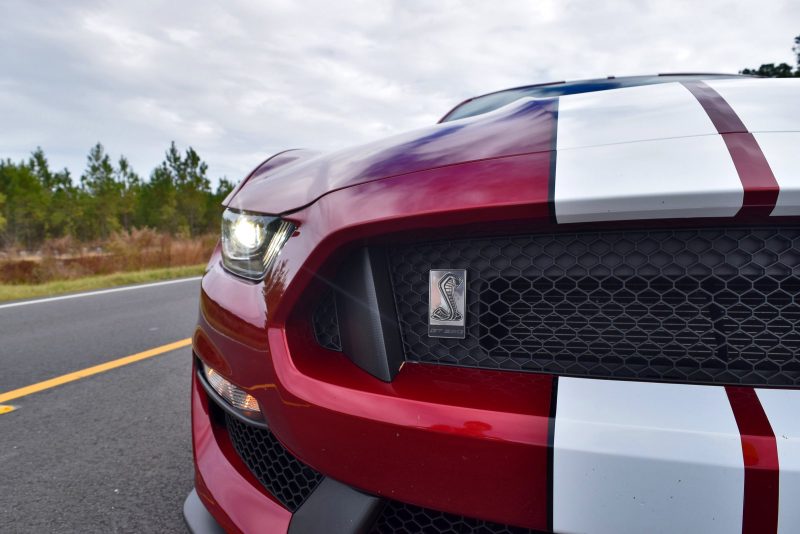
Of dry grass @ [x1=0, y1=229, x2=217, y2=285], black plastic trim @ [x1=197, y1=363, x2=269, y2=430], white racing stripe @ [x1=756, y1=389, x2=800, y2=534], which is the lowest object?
dry grass @ [x1=0, y1=229, x2=217, y2=285]

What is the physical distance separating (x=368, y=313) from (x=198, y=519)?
63 cm

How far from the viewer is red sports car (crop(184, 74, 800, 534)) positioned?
0.75m

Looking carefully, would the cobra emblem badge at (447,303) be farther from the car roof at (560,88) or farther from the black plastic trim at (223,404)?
the car roof at (560,88)

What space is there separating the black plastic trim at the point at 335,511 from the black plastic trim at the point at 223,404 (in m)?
0.17

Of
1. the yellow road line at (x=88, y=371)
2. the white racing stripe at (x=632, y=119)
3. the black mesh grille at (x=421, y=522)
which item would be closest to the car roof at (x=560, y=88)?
the white racing stripe at (x=632, y=119)

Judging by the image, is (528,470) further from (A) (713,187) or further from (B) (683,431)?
(A) (713,187)

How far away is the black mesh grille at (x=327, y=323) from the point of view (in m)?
1.11

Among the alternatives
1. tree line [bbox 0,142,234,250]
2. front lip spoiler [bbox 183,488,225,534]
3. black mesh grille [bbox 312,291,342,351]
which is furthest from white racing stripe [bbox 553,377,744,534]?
tree line [bbox 0,142,234,250]

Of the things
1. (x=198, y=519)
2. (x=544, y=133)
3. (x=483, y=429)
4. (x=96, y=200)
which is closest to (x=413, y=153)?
(x=544, y=133)

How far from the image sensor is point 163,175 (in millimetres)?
56312

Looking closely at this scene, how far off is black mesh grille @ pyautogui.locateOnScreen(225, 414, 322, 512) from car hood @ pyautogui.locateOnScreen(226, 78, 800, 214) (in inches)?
18.5

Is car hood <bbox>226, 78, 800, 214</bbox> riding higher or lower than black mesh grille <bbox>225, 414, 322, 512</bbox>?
higher

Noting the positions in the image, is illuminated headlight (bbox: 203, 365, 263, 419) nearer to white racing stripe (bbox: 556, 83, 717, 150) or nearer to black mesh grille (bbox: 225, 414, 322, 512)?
black mesh grille (bbox: 225, 414, 322, 512)

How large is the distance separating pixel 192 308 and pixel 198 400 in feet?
15.3
